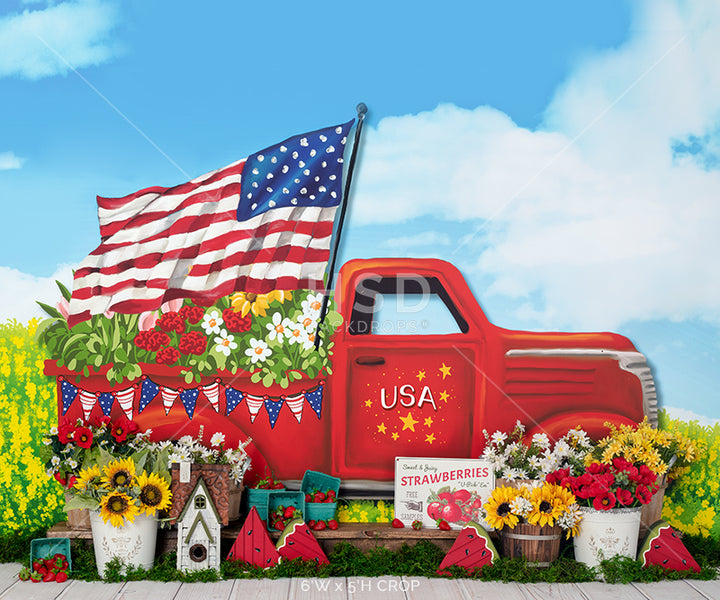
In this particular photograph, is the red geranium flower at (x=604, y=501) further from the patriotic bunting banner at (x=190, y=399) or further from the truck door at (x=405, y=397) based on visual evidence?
the patriotic bunting banner at (x=190, y=399)

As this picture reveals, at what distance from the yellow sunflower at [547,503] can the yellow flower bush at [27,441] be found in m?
2.81

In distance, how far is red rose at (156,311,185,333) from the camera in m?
3.79

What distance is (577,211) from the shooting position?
12.8 ft

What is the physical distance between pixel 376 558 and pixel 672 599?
4.90ft

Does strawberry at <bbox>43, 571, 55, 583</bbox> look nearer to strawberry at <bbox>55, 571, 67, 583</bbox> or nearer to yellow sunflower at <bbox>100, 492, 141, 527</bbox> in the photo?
strawberry at <bbox>55, 571, 67, 583</bbox>

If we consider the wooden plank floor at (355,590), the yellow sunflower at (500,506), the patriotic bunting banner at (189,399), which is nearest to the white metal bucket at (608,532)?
the wooden plank floor at (355,590)

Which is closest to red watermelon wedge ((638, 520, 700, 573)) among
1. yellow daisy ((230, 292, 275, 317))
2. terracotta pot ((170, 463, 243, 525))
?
terracotta pot ((170, 463, 243, 525))

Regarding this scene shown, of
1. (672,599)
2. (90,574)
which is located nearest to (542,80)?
(672,599)

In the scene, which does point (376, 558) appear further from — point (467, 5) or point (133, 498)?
point (467, 5)

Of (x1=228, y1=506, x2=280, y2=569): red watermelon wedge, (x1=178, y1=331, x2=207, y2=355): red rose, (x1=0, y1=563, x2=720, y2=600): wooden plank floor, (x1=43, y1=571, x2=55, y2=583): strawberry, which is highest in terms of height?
(x1=178, y1=331, x2=207, y2=355): red rose

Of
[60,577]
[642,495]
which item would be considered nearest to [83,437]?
[60,577]

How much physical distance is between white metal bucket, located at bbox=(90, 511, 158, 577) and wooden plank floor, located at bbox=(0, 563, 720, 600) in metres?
0.12

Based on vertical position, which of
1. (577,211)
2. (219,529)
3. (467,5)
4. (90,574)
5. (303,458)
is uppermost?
(467,5)

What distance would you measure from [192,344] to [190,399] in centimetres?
34
